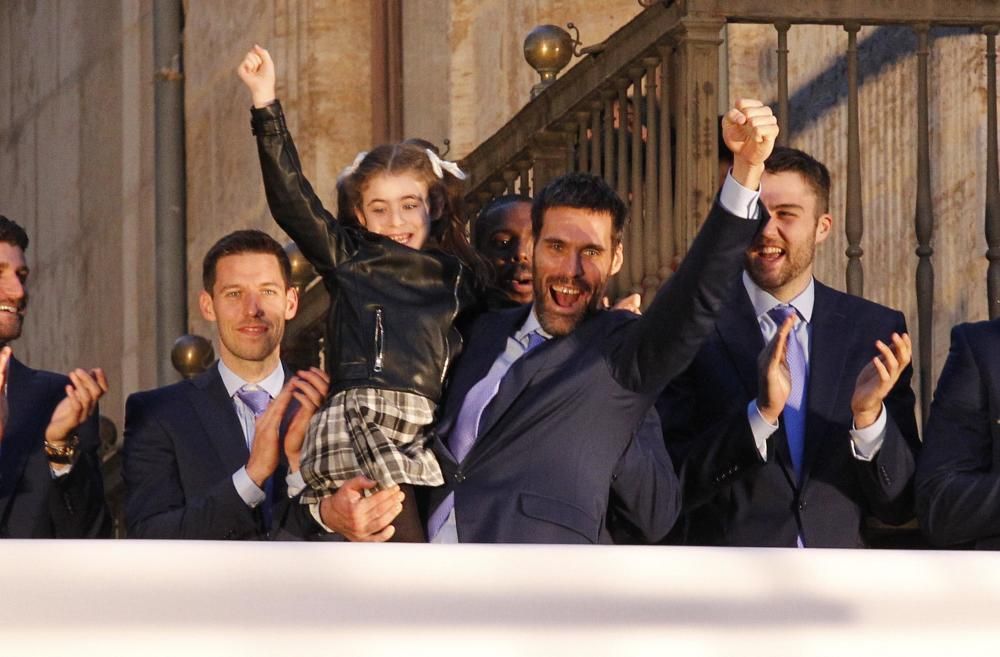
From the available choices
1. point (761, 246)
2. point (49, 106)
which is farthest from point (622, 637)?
point (49, 106)

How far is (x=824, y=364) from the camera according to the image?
4426mm

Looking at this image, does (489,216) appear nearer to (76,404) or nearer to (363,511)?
(76,404)

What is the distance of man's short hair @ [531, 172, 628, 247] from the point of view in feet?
13.4

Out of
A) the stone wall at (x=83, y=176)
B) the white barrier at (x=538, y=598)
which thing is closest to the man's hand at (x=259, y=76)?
the white barrier at (x=538, y=598)

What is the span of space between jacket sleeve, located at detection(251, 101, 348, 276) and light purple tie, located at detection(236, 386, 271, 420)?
2.17ft

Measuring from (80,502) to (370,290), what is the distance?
0.94 metres

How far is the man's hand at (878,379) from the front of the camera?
13.1ft

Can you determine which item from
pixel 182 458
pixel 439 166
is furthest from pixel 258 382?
pixel 439 166

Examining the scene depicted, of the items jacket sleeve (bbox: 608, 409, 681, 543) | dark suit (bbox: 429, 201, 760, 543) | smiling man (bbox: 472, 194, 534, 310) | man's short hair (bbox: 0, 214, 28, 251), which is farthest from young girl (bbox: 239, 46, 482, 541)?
man's short hair (bbox: 0, 214, 28, 251)

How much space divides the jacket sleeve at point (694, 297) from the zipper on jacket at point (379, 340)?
0.52 m

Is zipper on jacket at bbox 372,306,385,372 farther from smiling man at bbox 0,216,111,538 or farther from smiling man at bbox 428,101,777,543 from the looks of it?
smiling man at bbox 0,216,111,538

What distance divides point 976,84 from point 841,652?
15.2 feet

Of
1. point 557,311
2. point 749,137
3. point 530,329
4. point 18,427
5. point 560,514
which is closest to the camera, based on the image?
point 749,137

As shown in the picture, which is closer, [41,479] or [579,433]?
[579,433]
